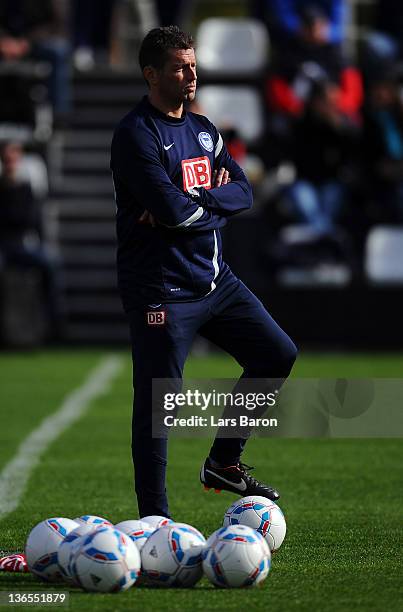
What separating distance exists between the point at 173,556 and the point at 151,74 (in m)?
2.04

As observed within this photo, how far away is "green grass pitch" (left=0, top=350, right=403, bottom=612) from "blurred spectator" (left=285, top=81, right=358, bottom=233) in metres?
A: 4.14

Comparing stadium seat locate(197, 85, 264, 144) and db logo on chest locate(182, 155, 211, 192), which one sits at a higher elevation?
db logo on chest locate(182, 155, 211, 192)

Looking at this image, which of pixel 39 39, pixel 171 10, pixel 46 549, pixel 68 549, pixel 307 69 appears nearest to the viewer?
pixel 68 549

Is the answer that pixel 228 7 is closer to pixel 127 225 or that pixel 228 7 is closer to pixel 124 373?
pixel 124 373

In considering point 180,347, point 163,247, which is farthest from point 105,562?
point 163,247

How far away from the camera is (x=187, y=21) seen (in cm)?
1909

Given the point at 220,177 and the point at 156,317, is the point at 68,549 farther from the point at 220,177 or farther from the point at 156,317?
the point at 220,177

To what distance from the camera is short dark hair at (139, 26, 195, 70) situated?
5.62 metres

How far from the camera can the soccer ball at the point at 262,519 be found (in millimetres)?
5496

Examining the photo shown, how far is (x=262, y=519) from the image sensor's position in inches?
217

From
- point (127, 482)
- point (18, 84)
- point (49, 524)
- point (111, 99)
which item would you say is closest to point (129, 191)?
point (49, 524)

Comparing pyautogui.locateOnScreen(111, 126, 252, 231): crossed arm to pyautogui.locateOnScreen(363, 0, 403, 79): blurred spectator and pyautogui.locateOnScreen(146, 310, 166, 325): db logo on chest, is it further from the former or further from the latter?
pyautogui.locateOnScreen(363, 0, 403, 79): blurred spectator

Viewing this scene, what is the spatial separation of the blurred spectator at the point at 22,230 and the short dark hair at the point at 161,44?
9850 mm

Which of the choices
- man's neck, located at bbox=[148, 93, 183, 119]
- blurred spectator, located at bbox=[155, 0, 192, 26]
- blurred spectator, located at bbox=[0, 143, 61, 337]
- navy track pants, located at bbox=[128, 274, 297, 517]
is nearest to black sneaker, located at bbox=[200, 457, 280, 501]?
navy track pants, located at bbox=[128, 274, 297, 517]
